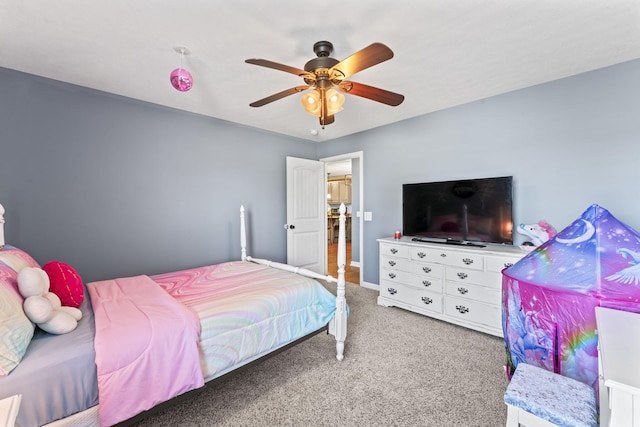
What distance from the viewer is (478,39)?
75.7 inches

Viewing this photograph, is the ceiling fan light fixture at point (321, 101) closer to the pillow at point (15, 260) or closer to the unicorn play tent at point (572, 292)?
the unicorn play tent at point (572, 292)

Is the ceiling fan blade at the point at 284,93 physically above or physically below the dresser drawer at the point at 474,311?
above

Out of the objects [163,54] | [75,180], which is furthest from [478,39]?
[75,180]

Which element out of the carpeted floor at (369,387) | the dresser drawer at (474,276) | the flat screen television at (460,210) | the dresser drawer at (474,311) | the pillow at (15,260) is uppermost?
the flat screen television at (460,210)

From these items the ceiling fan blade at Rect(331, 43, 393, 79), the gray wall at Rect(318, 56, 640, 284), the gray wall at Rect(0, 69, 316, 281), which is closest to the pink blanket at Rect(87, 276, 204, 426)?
the gray wall at Rect(0, 69, 316, 281)

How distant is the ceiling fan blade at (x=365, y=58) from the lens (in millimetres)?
1461

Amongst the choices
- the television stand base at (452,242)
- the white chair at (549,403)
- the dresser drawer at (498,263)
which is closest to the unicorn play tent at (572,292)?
the white chair at (549,403)

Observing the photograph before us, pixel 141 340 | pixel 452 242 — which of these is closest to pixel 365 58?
pixel 141 340

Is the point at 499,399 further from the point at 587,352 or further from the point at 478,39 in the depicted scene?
the point at 478,39

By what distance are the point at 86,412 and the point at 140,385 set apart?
0.21 metres

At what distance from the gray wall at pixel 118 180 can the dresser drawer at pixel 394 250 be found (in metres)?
1.85

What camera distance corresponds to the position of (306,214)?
452 centimetres

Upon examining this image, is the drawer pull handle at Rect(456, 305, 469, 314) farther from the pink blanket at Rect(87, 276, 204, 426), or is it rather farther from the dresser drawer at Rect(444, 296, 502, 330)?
the pink blanket at Rect(87, 276, 204, 426)

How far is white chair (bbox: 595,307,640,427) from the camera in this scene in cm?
67
